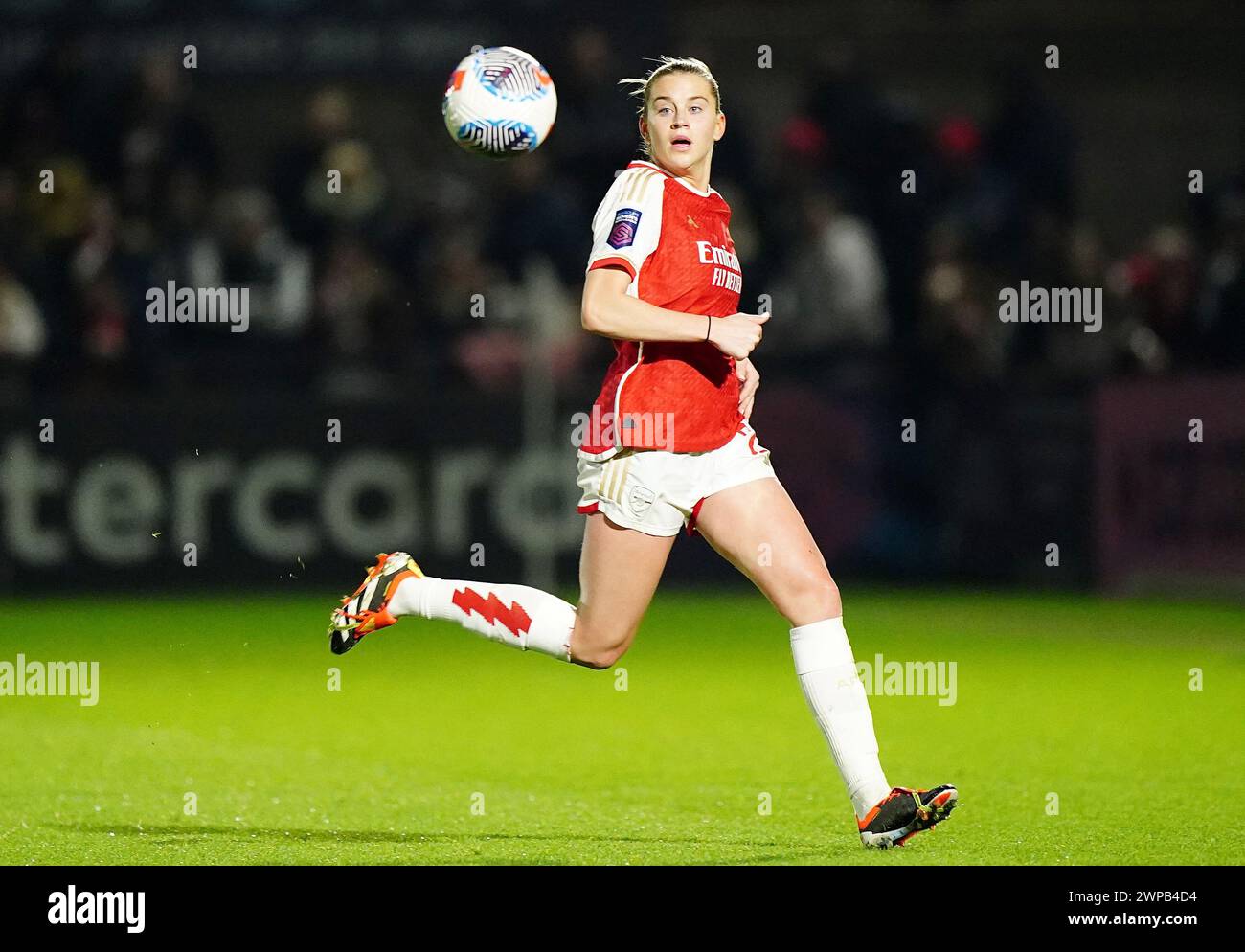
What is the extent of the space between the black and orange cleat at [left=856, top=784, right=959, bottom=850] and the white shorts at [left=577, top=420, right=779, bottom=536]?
96 centimetres

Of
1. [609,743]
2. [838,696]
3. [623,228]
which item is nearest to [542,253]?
[609,743]

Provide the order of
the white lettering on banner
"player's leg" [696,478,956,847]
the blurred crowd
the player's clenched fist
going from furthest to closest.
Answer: the blurred crowd < the white lettering on banner < "player's leg" [696,478,956,847] < the player's clenched fist

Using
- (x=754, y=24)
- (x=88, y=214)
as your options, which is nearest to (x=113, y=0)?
(x=88, y=214)

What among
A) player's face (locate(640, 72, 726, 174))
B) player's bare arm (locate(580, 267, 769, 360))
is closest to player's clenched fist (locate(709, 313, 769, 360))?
player's bare arm (locate(580, 267, 769, 360))

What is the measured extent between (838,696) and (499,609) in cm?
111

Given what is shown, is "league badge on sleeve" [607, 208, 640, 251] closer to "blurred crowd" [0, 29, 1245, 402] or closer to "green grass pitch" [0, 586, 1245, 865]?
"green grass pitch" [0, 586, 1245, 865]

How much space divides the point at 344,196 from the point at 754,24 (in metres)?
4.41

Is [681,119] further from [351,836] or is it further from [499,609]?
[351,836]

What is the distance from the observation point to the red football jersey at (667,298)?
5914 mm

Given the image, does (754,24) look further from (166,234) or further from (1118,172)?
(166,234)

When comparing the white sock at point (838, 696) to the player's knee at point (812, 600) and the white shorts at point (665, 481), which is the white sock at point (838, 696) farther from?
the white shorts at point (665, 481)

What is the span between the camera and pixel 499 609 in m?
6.36

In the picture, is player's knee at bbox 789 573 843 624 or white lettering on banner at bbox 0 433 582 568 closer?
player's knee at bbox 789 573 843 624

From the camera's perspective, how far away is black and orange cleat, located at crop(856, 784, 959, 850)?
5746 mm
